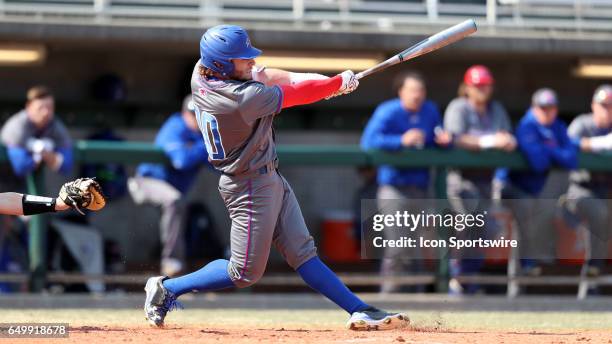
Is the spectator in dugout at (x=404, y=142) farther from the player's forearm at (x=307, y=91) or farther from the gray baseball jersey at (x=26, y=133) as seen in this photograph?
the player's forearm at (x=307, y=91)

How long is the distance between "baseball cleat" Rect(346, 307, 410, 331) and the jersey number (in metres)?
1.10

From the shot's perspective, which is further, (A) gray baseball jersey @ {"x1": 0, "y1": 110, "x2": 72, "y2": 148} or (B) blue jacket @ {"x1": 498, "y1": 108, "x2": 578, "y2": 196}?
(B) blue jacket @ {"x1": 498, "y1": 108, "x2": 578, "y2": 196}

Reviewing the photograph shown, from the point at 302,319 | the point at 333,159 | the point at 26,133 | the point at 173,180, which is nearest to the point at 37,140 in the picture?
the point at 26,133

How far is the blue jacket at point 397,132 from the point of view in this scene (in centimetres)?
902

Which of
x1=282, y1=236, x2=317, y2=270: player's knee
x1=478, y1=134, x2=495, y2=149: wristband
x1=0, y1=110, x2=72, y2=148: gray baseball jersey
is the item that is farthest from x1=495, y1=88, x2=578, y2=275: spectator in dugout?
x1=0, y1=110, x2=72, y2=148: gray baseball jersey

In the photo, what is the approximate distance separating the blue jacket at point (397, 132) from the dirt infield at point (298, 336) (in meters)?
2.72

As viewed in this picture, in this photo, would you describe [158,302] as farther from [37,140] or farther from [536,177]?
[536,177]

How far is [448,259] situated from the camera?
8875 mm

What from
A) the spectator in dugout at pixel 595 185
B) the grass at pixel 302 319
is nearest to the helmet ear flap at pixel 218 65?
the grass at pixel 302 319

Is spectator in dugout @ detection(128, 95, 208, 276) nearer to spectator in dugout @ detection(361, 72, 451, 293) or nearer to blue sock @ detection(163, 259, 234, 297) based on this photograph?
spectator in dugout @ detection(361, 72, 451, 293)

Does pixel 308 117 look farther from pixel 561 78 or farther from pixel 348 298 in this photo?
pixel 348 298

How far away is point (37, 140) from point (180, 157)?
3.46ft

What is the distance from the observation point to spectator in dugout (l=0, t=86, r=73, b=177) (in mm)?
8633

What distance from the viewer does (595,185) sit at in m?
9.40
